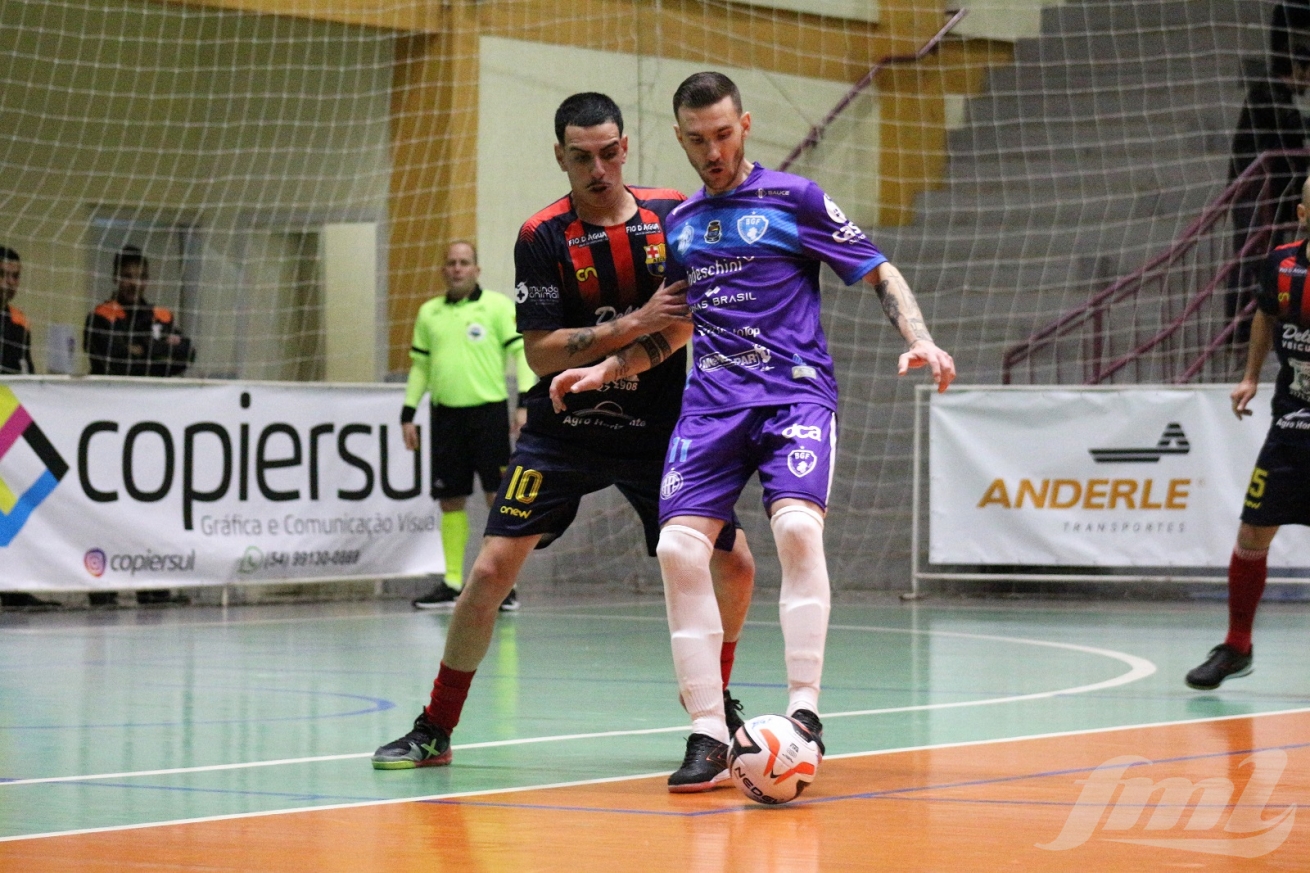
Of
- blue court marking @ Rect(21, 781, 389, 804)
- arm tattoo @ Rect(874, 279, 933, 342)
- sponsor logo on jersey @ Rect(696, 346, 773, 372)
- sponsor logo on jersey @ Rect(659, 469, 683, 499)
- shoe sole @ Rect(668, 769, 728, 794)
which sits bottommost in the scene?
blue court marking @ Rect(21, 781, 389, 804)

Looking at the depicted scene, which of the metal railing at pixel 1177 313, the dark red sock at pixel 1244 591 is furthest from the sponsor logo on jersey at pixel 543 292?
the metal railing at pixel 1177 313

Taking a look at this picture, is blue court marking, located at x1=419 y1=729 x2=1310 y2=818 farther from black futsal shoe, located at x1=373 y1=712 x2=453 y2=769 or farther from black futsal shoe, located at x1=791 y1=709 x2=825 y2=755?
black futsal shoe, located at x1=373 y1=712 x2=453 y2=769

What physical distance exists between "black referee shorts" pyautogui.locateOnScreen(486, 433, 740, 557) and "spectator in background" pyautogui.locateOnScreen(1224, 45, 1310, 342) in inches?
376

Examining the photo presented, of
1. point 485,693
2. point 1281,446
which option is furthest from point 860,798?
point 1281,446

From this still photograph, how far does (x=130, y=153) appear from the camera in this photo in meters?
16.4

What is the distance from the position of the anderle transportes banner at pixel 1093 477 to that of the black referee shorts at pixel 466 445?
9.79 ft

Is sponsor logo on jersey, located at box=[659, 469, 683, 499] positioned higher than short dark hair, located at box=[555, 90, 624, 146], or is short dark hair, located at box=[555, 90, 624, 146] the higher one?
short dark hair, located at box=[555, 90, 624, 146]

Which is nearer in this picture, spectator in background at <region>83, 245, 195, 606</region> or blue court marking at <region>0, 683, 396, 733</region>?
blue court marking at <region>0, 683, 396, 733</region>

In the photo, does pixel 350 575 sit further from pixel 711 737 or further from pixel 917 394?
pixel 711 737

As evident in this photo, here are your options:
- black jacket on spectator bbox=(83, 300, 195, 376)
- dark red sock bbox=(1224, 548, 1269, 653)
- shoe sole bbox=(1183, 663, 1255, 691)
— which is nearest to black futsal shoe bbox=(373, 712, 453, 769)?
shoe sole bbox=(1183, 663, 1255, 691)

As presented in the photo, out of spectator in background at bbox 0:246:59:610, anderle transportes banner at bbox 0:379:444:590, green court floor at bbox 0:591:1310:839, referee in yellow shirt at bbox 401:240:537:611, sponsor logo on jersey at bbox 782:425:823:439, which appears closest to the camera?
sponsor logo on jersey at bbox 782:425:823:439

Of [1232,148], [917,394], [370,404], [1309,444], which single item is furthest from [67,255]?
[1309,444]

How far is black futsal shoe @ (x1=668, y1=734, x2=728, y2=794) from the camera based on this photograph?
462 cm

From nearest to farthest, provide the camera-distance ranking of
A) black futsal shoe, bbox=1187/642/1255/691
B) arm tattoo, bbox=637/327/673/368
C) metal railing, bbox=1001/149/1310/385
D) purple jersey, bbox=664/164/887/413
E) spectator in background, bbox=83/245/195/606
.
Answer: purple jersey, bbox=664/164/887/413 < arm tattoo, bbox=637/327/673/368 < black futsal shoe, bbox=1187/642/1255/691 < spectator in background, bbox=83/245/195/606 < metal railing, bbox=1001/149/1310/385
